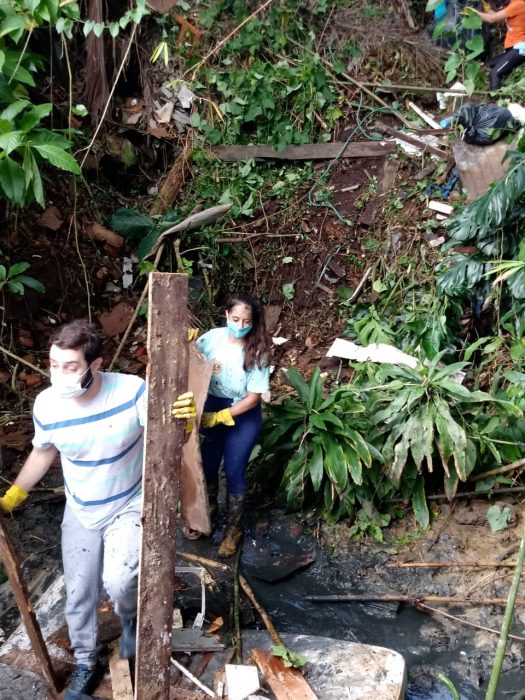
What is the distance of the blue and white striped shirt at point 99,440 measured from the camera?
2.61 metres

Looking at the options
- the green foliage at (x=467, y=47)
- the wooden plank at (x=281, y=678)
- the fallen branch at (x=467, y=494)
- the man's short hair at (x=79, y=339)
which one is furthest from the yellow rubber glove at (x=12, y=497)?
the green foliage at (x=467, y=47)

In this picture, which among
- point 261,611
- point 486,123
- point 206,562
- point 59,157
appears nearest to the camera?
point 59,157

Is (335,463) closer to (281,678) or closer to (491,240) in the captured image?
(281,678)

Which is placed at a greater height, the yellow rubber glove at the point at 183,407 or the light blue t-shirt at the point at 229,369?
the yellow rubber glove at the point at 183,407

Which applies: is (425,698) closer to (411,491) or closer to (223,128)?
(411,491)

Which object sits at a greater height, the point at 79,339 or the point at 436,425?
the point at 79,339

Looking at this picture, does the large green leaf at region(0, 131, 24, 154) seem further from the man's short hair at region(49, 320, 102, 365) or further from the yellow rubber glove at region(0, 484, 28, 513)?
the yellow rubber glove at region(0, 484, 28, 513)

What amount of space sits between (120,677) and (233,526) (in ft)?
5.17

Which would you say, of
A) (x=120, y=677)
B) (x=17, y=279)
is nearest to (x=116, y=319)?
(x=17, y=279)

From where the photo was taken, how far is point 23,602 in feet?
8.55

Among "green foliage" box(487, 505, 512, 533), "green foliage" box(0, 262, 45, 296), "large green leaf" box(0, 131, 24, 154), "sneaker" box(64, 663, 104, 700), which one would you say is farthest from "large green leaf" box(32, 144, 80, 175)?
"green foliage" box(487, 505, 512, 533)

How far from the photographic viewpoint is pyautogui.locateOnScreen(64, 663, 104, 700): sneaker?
2778mm

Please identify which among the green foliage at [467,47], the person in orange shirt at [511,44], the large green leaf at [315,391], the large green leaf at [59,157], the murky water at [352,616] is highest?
the person in orange shirt at [511,44]

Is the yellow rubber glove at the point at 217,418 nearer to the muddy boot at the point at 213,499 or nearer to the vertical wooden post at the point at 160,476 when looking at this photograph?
the muddy boot at the point at 213,499
